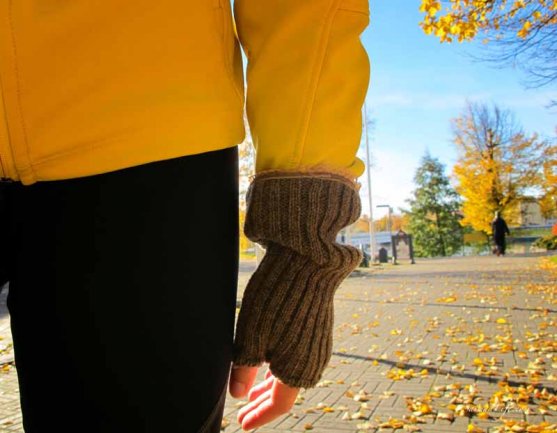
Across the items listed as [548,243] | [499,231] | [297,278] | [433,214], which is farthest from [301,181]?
[433,214]

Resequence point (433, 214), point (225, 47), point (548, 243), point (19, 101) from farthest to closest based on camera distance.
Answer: point (433, 214) → point (548, 243) → point (225, 47) → point (19, 101)

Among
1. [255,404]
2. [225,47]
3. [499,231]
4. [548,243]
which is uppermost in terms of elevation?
[499,231]

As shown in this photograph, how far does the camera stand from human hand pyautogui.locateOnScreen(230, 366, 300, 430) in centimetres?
106

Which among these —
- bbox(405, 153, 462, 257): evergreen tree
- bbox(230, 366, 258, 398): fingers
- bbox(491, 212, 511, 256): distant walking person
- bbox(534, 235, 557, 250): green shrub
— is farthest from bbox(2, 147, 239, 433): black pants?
bbox(405, 153, 462, 257): evergreen tree

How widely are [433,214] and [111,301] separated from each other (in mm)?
42879

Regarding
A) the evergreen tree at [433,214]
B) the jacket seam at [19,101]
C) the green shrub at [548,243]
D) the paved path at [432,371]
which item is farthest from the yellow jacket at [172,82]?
the evergreen tree at [433,214]

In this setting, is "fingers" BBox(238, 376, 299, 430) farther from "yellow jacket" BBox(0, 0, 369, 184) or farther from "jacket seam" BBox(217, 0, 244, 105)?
"jacket seam" BBox(217, 0, 244, 105)

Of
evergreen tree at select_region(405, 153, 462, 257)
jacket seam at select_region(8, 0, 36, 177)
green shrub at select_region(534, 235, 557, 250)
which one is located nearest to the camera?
jacket seam at select_region(8, 0, 36, 177)

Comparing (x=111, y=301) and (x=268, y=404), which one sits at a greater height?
(x=111, y=301)

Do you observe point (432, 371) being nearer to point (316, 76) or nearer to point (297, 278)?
point (297, 278)

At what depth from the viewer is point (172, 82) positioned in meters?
0.92

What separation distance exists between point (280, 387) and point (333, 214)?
355 mm

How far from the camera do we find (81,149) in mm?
853

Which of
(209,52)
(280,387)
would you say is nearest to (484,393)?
(280,387)
